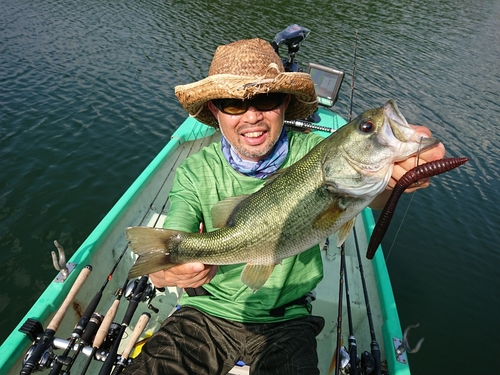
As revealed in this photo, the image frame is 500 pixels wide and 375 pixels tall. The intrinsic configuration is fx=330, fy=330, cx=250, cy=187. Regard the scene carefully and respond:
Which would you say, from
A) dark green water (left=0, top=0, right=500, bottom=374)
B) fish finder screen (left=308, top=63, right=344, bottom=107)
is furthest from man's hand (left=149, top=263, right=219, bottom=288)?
fish finder screen (left=308, top=63, right=344, bottom=107)

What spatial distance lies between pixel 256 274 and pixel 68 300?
1.98 metres

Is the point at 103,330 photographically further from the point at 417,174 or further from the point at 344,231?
the point at 417,174

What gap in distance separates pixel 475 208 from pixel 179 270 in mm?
10351

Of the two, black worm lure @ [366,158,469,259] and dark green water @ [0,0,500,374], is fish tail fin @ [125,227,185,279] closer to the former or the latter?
black worm lure @ [366,158,469,259]

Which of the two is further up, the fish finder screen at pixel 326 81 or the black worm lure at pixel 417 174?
the black worm lure at pixel 417 174

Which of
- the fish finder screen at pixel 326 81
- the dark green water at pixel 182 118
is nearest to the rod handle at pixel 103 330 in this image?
the dark green water at pixel 182 118

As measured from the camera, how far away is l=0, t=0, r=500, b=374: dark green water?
23.3 feet

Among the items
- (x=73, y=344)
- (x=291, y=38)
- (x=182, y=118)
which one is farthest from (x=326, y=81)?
(x=182, y=118)

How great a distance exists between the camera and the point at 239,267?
304 cm

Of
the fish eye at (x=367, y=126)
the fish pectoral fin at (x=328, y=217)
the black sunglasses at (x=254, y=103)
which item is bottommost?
the fish pectoral fin at (x=328, y=217)

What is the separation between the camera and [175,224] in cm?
264

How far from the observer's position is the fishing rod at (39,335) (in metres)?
2.66

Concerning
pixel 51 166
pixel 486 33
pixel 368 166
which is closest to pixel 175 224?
pixel 368 166

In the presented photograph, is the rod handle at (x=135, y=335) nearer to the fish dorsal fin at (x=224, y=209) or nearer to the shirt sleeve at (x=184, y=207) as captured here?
the shirt sleeve at (x=184, y=207)
